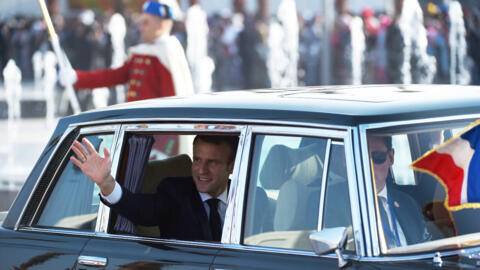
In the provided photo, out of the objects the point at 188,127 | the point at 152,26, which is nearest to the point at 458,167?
the point at 188,127

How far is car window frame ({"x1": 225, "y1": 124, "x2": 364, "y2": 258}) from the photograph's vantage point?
3.90m

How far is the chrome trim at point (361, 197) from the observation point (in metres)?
3.85

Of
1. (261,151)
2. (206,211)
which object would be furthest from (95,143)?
(261,151)

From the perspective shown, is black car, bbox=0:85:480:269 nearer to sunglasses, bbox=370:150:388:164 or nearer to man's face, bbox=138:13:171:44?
sunglasses, bbox=370:150:388:164

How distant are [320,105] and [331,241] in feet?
2.16

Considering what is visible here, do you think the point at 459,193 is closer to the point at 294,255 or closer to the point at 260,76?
the point at 294,255

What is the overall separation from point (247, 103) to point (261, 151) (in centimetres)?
25

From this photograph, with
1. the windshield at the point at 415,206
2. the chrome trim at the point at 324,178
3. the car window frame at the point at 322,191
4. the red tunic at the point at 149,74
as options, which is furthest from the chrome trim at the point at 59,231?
the red tunic at the point at 149,74

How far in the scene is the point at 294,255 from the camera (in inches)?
160

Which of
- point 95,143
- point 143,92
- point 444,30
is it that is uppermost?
point 444,30

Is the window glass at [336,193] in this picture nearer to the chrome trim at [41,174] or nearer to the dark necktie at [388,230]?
the dark necktie at [388,230]

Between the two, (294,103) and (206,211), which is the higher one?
(294,103)

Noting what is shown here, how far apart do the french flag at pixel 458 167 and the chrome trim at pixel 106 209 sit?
56.0 inches

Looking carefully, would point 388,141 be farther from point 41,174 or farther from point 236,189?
point 41,174
